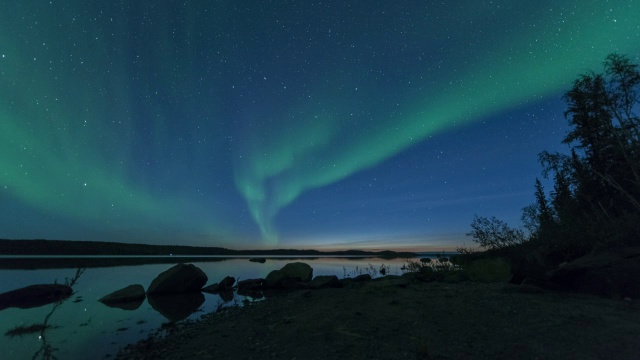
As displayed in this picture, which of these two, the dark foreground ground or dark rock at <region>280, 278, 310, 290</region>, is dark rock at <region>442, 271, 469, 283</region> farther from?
dark rock at <region>280, 278, 310, 290</region>

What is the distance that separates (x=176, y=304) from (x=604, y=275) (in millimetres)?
21194

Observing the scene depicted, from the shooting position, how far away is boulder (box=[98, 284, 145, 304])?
1889 centimetres

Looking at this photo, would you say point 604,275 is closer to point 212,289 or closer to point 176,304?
point 176,304

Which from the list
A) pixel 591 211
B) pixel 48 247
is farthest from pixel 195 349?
pixel 48 247

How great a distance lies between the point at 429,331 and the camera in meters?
7.40

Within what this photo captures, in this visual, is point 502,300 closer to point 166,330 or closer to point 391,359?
point 391,359

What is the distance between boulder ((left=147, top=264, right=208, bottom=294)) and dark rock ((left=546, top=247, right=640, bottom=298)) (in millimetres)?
23253

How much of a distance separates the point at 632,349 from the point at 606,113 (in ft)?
97.4

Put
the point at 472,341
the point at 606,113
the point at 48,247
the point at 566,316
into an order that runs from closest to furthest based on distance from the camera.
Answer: the point at 472,341 < the point at 566,316 < the point at 606,113 < the point at 48,247

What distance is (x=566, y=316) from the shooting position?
306 inches

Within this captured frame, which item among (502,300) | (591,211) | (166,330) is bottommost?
(166,330)

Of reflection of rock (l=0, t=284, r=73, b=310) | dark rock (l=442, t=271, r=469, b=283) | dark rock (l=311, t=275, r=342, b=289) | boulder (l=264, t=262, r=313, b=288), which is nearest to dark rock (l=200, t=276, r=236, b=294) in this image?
boulder (l=264, t=262, r=313, b=288)

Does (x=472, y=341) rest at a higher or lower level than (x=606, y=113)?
lower

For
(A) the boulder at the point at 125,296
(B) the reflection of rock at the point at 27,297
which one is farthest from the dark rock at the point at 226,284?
(B) the reflection of rock at the point at 27,297
